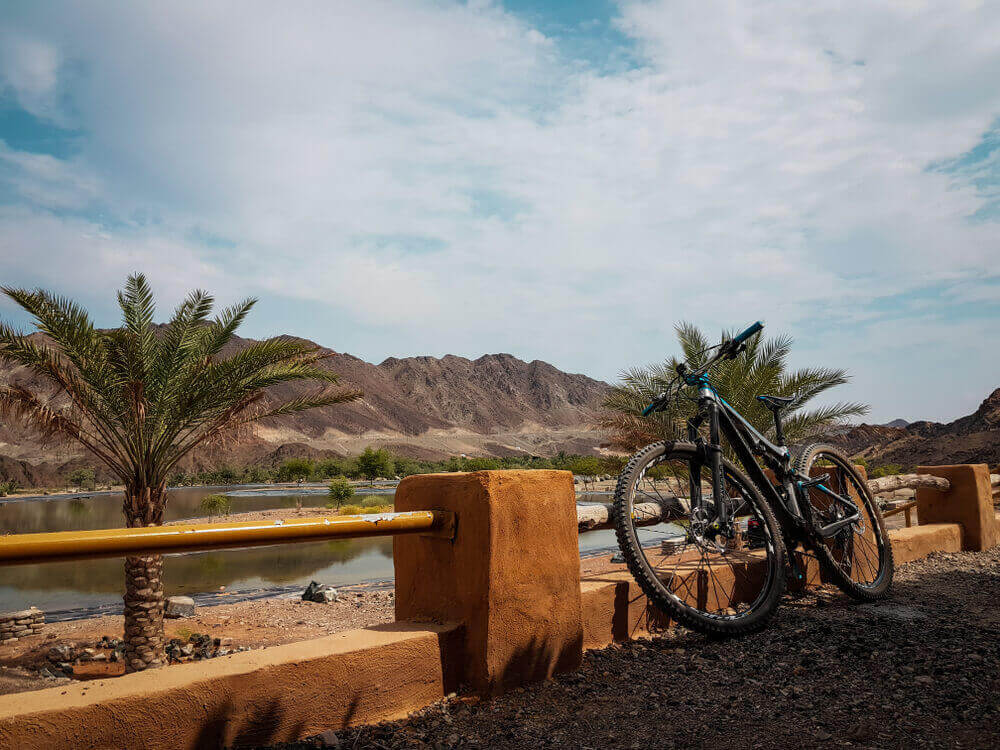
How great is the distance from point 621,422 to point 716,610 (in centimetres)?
849

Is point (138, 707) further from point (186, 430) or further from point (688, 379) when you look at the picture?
point (186, 430)

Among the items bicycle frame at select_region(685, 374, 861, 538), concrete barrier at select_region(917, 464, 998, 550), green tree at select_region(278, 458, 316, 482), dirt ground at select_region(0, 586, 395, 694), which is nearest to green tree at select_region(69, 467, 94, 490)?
green tree at select_region(278, 458, 316, 482)

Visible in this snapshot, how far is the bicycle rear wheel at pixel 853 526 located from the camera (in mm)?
5008

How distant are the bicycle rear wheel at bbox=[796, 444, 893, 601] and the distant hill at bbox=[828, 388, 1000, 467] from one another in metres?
39.4

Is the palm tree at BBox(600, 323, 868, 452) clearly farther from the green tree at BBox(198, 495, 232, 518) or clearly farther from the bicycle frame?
the green tree at BBox(198, 495, 232, 518)

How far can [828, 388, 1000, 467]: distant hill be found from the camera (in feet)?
139

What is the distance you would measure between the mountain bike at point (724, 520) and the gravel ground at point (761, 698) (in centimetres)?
28

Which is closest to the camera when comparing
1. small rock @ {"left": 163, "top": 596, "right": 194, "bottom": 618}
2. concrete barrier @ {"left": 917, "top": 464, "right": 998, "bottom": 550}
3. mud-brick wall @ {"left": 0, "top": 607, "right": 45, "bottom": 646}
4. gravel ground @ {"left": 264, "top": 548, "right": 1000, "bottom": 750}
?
gravel ground @ {"left": 264, "top": 548, "right": 1000, "bottom": 750}

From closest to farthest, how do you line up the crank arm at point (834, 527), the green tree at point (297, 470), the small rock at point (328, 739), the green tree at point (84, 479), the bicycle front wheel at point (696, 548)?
the small rock at point (328, 739), the bicycle front wheel at point (696, 548), the crank arm at point (834, 527), the green tree at point (84, 479), the green tree at point (297, 470)

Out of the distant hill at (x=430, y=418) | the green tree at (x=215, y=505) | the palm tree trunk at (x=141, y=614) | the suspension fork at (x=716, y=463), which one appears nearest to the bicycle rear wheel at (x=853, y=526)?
the suspension fork at (x=716, y=463)

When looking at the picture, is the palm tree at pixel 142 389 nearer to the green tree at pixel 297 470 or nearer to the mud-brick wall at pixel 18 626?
the mud-brick wall at pixel 18 626

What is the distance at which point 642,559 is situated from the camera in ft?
11.5

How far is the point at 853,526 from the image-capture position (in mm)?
5141

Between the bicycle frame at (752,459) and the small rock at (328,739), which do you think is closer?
the small rock at (328,739)
